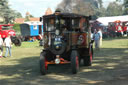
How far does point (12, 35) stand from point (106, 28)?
18269 mm

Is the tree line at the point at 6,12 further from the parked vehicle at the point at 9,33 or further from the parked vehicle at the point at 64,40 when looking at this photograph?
the parked vehicle at the point at 64,40

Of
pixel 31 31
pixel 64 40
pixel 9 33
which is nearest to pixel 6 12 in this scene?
pixel 31 31

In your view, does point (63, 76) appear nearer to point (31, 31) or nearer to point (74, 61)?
point (74, 61)

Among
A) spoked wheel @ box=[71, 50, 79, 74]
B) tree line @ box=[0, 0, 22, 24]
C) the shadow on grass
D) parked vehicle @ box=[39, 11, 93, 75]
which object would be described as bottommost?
the shadow on grass

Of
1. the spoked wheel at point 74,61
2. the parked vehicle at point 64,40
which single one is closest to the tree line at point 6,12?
the parked vehicle at point 64,40

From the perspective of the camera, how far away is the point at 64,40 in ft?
34.9

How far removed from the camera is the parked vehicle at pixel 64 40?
10406 mm

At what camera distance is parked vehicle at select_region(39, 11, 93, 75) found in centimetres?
1041

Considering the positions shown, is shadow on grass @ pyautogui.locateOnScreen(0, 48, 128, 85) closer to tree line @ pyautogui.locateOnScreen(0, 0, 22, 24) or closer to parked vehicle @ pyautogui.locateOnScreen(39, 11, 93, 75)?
parked vehicle @ pyautogui.locateOnScreen(39, 11, 93, 75)

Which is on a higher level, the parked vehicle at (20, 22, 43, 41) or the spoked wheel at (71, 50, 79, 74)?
the parked vehicle at (20, 22, 43, 41)

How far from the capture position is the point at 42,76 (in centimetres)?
1023

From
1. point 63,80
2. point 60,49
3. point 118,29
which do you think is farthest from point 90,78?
point 118,29

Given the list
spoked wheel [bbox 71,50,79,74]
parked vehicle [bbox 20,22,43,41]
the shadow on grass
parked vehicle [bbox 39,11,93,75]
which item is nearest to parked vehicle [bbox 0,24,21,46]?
parked vehicle [bbox 20,22,43,41]

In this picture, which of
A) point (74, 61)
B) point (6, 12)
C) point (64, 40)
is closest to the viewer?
point (74, 61)
